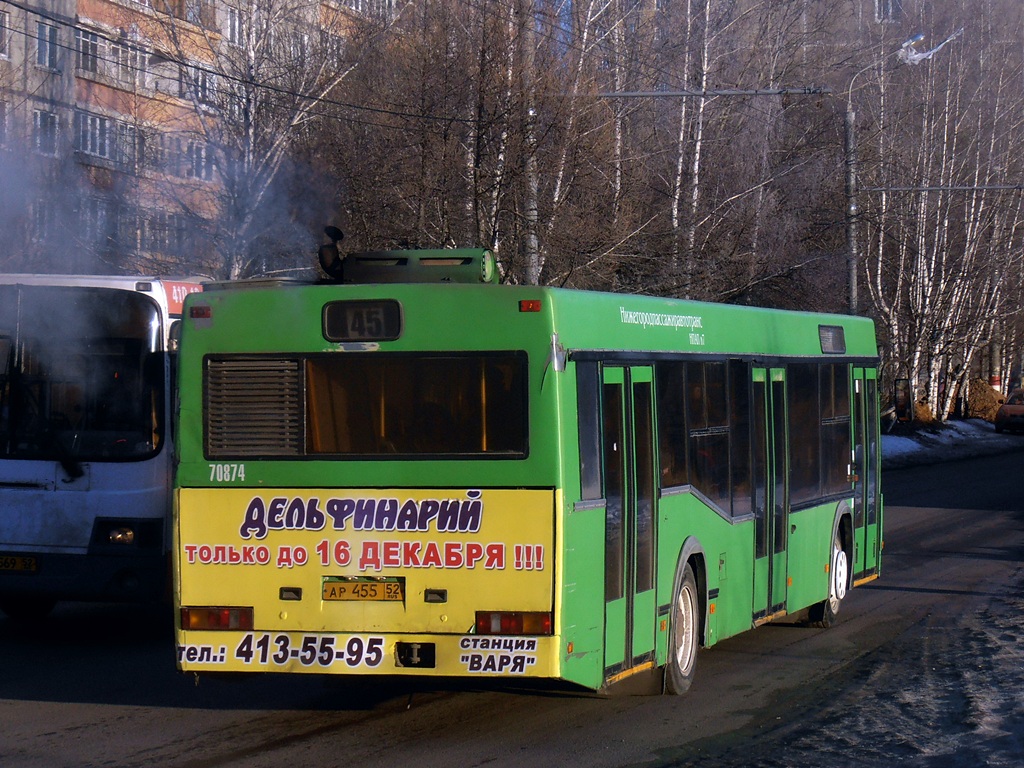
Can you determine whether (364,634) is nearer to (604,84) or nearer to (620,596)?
(620,596)

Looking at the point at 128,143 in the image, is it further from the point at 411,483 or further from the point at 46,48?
the point at 411,483

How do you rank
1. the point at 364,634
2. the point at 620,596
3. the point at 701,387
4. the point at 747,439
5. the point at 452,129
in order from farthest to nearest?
the point at 452,129 < the point at 747,439 < the point at 701,387 < the point at 620,596 < the point at 364,634

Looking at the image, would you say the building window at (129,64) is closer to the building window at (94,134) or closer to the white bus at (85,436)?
the building window at (94,134)

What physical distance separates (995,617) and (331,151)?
1160 cm

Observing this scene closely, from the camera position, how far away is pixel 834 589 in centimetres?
1124

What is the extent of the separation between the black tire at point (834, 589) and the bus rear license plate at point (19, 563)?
5.90 m

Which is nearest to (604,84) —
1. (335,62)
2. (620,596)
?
(335,62)

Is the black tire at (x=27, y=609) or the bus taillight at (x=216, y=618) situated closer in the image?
the bus taillight at (x=216, y=618)

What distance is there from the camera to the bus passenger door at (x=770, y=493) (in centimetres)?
953

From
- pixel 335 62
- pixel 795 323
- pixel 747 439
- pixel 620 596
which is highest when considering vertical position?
pixel 335 62

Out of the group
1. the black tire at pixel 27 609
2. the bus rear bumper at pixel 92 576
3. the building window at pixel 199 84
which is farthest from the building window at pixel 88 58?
the bus rear bumper at pixel 92 576

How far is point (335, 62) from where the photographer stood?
76.8 feet

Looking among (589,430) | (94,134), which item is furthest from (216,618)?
(94,134)

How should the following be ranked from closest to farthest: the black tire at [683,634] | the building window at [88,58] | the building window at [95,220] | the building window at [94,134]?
the black tire at [683,634]
the building window at [95,220]
the building window at [94,134]
the building window at [88,58]
